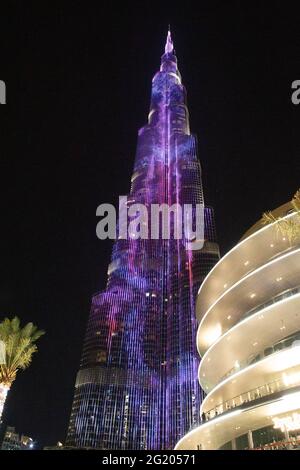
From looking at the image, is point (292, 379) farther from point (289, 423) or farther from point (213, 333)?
point (213, 333)

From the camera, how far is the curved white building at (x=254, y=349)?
27.4 m

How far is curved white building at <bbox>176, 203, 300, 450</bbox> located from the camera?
89.8 feet

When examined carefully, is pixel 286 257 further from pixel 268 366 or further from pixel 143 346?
pixel 143 346

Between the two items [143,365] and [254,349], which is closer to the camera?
[254,349]

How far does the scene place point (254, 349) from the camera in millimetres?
35000

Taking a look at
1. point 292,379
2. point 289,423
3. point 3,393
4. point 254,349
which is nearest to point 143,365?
point 254,349

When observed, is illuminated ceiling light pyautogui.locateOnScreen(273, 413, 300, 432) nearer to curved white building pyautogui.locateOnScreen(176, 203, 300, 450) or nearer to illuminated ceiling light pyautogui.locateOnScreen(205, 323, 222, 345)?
curved white building pyautogui.locateOnScreen(176, 203, 300, 450)

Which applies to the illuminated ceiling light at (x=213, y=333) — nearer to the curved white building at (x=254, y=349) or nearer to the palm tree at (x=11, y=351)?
the curved white building at (x=254, y=349)

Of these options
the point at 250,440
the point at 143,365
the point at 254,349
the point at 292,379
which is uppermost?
the point at 143,365

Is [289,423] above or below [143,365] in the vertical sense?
below

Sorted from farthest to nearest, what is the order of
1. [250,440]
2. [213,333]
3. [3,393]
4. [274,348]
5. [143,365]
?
[143,365] < [213,333] < [274,348] < [3,393] < [250,440]

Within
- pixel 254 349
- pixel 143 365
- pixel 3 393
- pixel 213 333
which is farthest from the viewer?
pixel 143 365

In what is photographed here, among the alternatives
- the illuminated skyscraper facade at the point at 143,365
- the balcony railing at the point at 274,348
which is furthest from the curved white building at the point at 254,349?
the illuminated skyscraper facade at the point at 143,365
